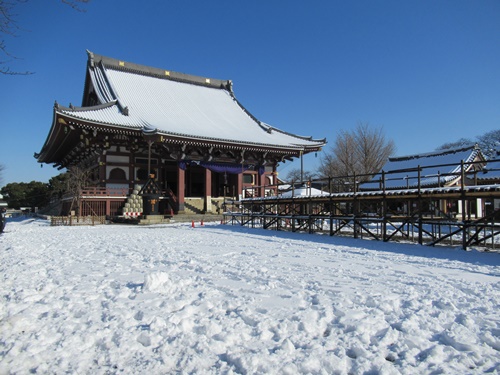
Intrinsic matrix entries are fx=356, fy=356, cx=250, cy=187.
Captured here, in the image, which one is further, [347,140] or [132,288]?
[347,140]

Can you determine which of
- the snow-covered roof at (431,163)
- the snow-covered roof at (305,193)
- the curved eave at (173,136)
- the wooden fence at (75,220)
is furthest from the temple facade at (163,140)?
the snow-covered roof at (431,163)

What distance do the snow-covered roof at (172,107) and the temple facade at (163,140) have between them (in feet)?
0.24

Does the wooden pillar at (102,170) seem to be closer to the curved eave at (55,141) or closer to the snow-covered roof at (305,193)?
the curved eave at (55,141)

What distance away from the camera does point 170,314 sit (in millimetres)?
3680

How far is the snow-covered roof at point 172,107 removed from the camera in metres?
22.2

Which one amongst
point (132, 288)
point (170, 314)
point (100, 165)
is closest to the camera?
point (170, 314)

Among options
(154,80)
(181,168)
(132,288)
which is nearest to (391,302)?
(132,288)

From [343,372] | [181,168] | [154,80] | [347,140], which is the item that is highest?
[154,80]

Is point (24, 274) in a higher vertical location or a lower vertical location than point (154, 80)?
lower

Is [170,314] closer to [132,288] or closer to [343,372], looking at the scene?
[132,288]

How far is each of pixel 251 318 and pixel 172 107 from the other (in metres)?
25.7

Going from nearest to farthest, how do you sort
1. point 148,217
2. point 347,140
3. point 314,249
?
point 314,249 → point 148,217 → point 347,140

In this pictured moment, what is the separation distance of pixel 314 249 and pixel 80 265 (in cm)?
516

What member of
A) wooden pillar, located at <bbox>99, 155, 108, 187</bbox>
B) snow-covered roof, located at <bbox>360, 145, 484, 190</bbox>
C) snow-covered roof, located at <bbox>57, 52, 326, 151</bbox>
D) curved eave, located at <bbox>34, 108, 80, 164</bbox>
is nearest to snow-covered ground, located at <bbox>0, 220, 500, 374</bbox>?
wooden pillar, located at <bbox>99, 155, 108, 187</bbox>
